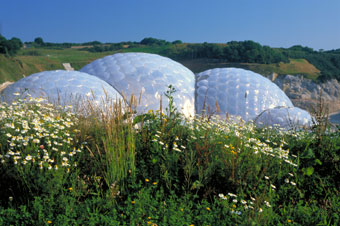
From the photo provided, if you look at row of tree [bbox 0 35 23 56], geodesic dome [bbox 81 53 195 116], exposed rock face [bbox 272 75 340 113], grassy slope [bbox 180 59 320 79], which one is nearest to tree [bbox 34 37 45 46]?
row of tree [bbox 0 35 23 56]

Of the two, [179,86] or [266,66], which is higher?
[266,66]

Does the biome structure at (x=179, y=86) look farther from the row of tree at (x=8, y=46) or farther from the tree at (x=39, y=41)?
the tree at (x=39, y=41)

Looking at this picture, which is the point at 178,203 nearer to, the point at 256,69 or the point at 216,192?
the point at 216,192

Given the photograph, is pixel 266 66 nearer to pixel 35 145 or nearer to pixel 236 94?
pixel 236 94

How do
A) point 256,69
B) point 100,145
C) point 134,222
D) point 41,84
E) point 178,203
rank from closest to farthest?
point 134,222 < point 178,203 < point 100,145 < point 41,84 < point 256,69

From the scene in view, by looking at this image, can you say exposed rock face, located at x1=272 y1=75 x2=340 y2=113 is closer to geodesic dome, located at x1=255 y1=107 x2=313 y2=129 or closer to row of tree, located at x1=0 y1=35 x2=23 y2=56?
geodesic dome, located at x1=255 y1=107 x2=313 y2=129

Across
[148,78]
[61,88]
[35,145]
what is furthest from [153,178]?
[148,78]

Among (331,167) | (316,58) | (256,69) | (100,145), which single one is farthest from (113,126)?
(316,58)
